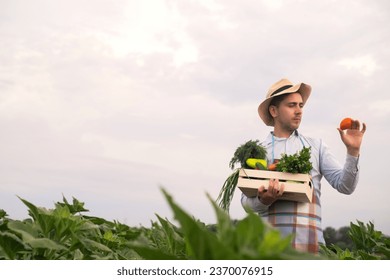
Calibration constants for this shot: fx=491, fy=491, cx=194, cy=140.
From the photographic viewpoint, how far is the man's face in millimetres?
4715

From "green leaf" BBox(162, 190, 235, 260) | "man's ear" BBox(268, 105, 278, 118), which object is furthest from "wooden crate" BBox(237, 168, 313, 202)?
"green leaf" BBox(162, 190, 235, 260)

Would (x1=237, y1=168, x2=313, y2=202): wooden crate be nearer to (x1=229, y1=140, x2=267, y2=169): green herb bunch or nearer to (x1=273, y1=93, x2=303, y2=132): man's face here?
(x1=229, y1=140, x2=267, y2=169): green herb bunch

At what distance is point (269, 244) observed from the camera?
2.34 feet

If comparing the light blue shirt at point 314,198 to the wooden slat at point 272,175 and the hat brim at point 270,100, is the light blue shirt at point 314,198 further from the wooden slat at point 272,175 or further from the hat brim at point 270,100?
the hat brim at point 270,100

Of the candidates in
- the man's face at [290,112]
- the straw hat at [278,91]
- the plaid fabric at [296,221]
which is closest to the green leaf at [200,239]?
the plaid fabric at [296,221]

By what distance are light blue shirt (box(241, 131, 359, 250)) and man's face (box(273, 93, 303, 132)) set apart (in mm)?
138

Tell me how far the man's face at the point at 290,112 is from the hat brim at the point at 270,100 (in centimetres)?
9

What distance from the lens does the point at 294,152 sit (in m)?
4.59

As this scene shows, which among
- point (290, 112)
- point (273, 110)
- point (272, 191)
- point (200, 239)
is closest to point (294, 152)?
point (290, 112)

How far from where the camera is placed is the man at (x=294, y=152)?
4.15 metres

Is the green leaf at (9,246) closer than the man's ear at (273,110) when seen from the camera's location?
Yes

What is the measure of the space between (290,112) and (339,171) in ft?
2.37
